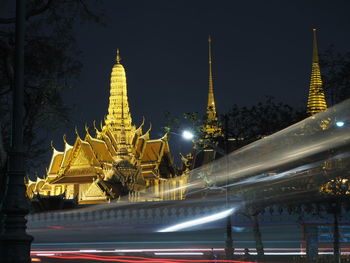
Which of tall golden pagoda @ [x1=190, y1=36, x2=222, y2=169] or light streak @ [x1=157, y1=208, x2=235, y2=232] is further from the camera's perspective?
light streak @ [x1=157, y1=208, x2=235, y2=232]

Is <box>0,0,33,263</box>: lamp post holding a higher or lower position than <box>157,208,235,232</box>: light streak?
lower

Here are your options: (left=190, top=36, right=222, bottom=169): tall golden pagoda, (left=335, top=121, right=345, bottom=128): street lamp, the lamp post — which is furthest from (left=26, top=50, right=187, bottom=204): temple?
the lamp post

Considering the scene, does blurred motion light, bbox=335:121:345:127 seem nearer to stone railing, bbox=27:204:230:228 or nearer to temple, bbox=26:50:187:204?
stone railing, bbox=27:204:230:228

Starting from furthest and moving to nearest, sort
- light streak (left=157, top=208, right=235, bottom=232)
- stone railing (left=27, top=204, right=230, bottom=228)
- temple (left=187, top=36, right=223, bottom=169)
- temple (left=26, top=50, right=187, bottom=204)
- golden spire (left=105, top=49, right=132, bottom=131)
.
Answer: golden spire (left=105, top=49, right=132, bottom=131) < temple (left=26, top=50, right=187, bottom=204) < stone railing (left=27, top=204, right=230, bottom=228) < light streak (left=157, top=208, right=235, bottom=232) < temple (left=187, top=36, right=223, bottom=169)

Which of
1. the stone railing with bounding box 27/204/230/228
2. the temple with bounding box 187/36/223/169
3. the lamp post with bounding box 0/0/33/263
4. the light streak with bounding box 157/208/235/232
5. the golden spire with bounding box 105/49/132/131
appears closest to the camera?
the lamp post with bounding box 0/0/33/263

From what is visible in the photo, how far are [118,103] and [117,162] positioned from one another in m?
9.21

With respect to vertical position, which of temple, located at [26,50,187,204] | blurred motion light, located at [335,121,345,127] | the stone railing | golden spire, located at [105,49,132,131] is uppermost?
golden spire, located at [105,49,132,131]

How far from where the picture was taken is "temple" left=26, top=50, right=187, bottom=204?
68.4 m

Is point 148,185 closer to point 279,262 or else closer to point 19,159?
point 279,262

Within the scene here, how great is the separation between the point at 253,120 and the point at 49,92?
14573 mm

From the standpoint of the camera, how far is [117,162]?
69.3 metres

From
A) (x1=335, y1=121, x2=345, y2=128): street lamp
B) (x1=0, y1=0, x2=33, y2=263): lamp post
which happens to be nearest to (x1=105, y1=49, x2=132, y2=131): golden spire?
(x1=335, y1=121, x2=345, y2=128): street lamp

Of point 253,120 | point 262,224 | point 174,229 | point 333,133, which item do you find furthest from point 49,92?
point 174,229

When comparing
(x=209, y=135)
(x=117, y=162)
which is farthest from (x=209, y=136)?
(x=117, y=162)
